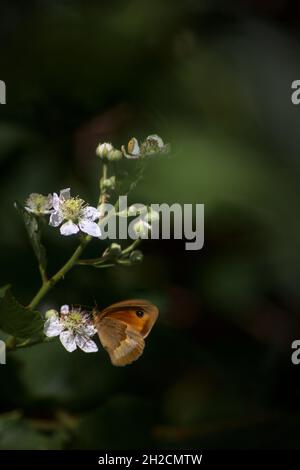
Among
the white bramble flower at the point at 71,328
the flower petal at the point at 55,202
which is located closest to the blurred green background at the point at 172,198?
the white bramble flower at the point at 71,328

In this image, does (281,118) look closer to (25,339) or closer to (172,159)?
(172,159)

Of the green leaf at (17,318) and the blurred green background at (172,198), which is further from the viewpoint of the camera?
the blurred green background at (172,198)

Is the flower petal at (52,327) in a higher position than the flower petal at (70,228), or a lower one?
lower

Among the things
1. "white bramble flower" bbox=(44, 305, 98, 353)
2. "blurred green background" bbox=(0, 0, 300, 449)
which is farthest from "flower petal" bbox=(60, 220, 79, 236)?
"blurred green background" bbox=(0, 0, 300, 449)

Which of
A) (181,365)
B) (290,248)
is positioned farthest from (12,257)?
(290,248)

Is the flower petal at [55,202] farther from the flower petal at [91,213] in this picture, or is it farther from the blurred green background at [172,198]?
the blurred green background at [172,198]

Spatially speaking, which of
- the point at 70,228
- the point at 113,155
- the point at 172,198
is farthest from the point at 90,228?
the point at 172,198
